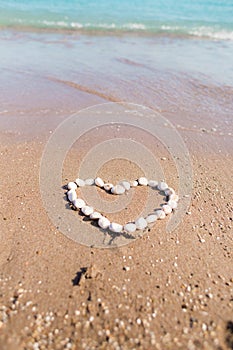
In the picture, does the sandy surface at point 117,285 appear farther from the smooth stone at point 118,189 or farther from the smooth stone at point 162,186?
the smooth stone at point 162,186

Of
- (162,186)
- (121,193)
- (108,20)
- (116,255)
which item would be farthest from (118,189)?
(108,20)

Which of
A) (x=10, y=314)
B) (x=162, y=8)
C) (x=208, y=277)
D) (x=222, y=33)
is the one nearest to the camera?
(x=10, y=314)

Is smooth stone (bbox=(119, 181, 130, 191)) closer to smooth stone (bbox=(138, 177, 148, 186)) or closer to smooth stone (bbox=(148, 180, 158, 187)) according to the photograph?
smooth stone (bbox=(138, 177, 148, 186))

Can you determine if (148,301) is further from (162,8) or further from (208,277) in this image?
(162,8)

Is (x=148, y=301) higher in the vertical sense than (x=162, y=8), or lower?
lower

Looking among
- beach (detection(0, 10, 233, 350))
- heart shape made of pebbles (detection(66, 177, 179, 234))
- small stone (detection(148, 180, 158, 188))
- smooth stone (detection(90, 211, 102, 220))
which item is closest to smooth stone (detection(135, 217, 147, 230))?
heart shape made of pebbles (detection(66, 177, 179, 234))

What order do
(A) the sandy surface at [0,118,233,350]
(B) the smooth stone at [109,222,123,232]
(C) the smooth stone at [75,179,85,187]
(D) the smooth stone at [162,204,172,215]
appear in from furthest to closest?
(C) the smooth stone at [75,179,85,187]
(D) the smooth stone at [162,204,172,215]
(B) the smooth stone at [109,222,123,232]
(A) the sandy surface at [0,118,233,350]

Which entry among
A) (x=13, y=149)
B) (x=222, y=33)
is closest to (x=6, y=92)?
(x=13, y=149)

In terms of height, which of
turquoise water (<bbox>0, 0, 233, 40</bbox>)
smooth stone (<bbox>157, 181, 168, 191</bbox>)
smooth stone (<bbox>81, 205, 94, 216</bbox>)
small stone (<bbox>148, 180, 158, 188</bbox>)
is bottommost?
smooth stone (<bbox>81, 205, 94, 216</bbox>)
